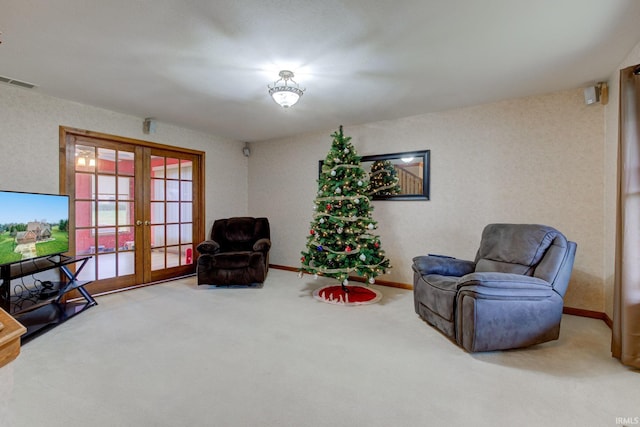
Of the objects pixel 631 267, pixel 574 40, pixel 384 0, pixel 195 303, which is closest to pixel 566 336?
pixel 631 267

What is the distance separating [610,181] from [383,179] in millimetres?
2383

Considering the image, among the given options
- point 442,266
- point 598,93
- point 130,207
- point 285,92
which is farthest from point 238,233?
point 598,93

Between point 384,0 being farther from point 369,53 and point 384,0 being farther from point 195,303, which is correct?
point 195,303

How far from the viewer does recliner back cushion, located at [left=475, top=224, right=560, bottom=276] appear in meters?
2.59

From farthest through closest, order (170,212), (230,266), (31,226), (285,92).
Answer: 1. (170,212)
2. (230,266)
3. (31,226)
4. (285,92)

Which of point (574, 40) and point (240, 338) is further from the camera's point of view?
point (240, 338)

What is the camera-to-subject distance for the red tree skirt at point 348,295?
3535 mm

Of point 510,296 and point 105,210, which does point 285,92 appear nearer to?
point 510,296

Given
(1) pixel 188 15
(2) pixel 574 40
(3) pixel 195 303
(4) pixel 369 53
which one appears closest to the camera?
(1) pixel 188 15

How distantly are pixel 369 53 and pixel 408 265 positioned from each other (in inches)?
110

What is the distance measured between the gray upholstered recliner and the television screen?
3704mm

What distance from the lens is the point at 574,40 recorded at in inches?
85.7

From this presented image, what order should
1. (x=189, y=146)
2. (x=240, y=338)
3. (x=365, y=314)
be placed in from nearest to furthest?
(x=240, y=338) → (x=365, y=314) → (x=189, y=146)

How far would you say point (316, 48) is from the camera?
230cm
